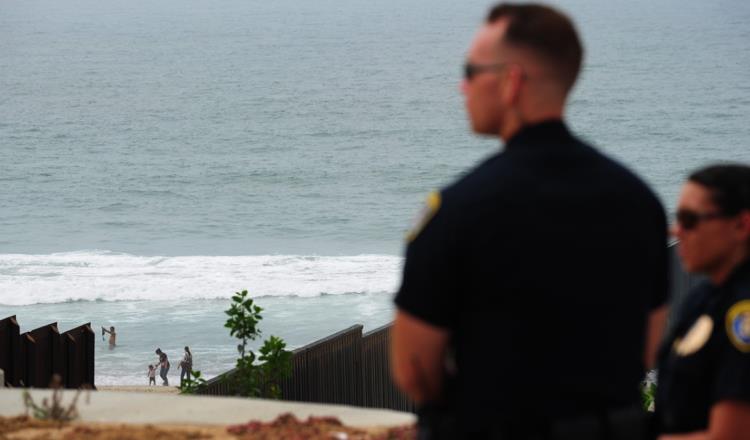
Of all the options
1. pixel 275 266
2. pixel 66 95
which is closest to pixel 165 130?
pixel 66 95

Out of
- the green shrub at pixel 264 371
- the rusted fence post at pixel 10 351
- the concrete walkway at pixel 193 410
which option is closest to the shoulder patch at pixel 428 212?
the concrete walkway at pixel 193 410

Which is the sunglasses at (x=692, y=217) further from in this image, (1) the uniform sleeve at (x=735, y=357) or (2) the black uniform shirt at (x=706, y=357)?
(1) the uniform sleeve at (x=735, y=357)

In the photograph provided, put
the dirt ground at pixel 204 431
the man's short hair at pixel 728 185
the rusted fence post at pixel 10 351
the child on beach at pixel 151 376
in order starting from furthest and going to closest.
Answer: the child on beach at pixel 151 376, the rusted fence post at pixel 10 351, the dirt ground at pixel 204 431, the man's short hair at pixel 728 185

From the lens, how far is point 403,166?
6788 centimetres

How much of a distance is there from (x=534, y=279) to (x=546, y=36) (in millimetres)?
439

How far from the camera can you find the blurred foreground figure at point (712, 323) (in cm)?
275

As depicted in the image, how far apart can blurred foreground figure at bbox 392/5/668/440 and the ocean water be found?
2554 centimetres

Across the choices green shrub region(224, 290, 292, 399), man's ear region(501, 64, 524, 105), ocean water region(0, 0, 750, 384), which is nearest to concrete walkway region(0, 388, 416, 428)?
man's ear region(501, 64, 524, 105)

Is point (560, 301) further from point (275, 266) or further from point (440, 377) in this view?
point (275, 266)

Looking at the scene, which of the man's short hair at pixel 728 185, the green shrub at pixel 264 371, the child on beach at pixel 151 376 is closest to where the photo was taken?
the man's short hair at pixel 728 185

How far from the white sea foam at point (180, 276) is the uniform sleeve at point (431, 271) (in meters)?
35.3

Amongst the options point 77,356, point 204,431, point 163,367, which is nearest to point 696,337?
point 204,431

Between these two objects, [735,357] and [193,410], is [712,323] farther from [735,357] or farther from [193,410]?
[193,410]

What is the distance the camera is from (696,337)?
9.52ft
